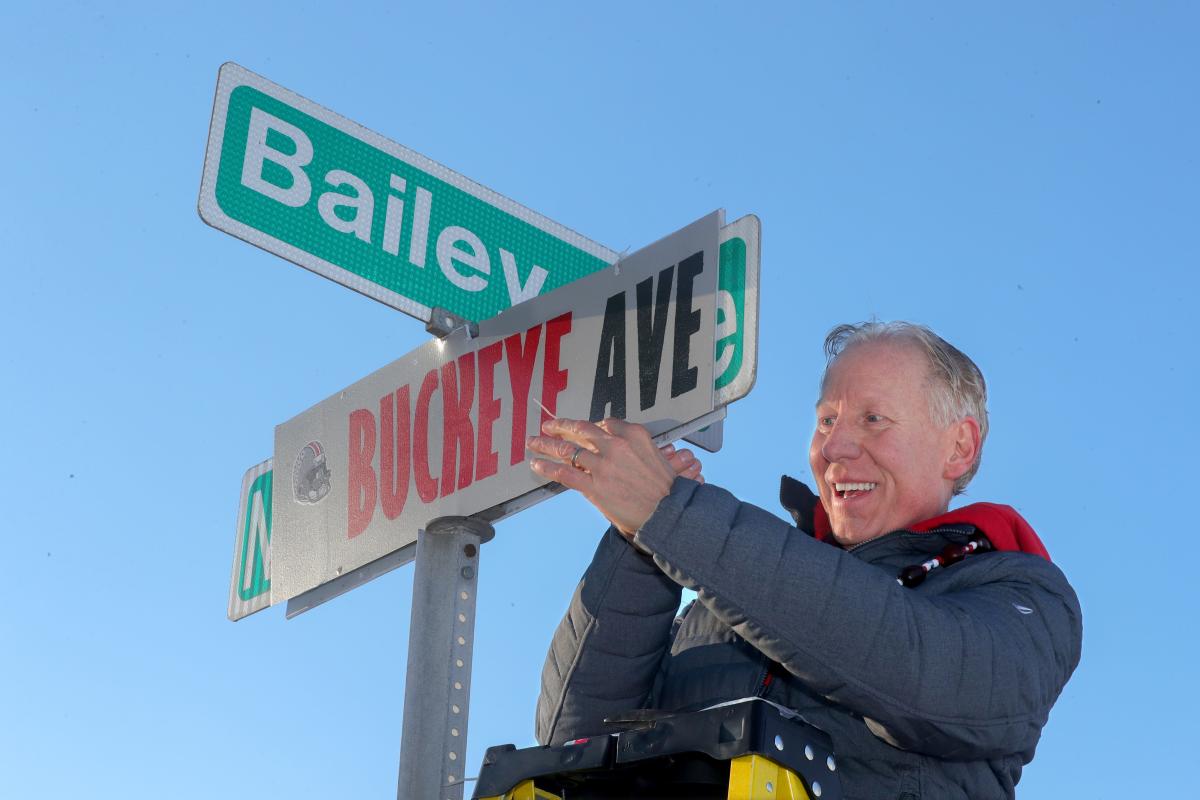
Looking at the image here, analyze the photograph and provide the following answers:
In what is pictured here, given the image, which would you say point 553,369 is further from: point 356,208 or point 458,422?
point 356,208

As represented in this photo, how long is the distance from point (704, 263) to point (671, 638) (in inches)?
26.9

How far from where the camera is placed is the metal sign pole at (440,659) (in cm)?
255

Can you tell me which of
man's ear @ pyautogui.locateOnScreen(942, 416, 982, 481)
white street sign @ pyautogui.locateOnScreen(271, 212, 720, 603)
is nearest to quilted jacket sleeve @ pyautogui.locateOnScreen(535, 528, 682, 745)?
white street sign @ pyautogui.locateOnScreen(271, 212, 720, 603)

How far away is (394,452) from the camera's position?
2.89 metres

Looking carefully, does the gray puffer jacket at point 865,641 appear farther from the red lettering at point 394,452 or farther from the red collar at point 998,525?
the red lettering at point 394,452

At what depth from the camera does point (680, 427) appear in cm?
238

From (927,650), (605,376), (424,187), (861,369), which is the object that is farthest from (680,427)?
(424,187)

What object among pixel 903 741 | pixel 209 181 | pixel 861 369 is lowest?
pixel 903 741

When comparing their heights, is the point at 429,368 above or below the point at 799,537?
above

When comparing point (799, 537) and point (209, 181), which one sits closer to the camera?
point (799, 537)

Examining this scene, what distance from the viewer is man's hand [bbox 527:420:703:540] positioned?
2.01 m

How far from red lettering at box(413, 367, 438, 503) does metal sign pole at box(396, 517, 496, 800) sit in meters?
0.08

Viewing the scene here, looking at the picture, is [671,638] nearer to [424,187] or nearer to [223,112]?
[424,187]

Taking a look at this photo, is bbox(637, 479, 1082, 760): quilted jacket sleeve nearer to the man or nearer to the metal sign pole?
the man
